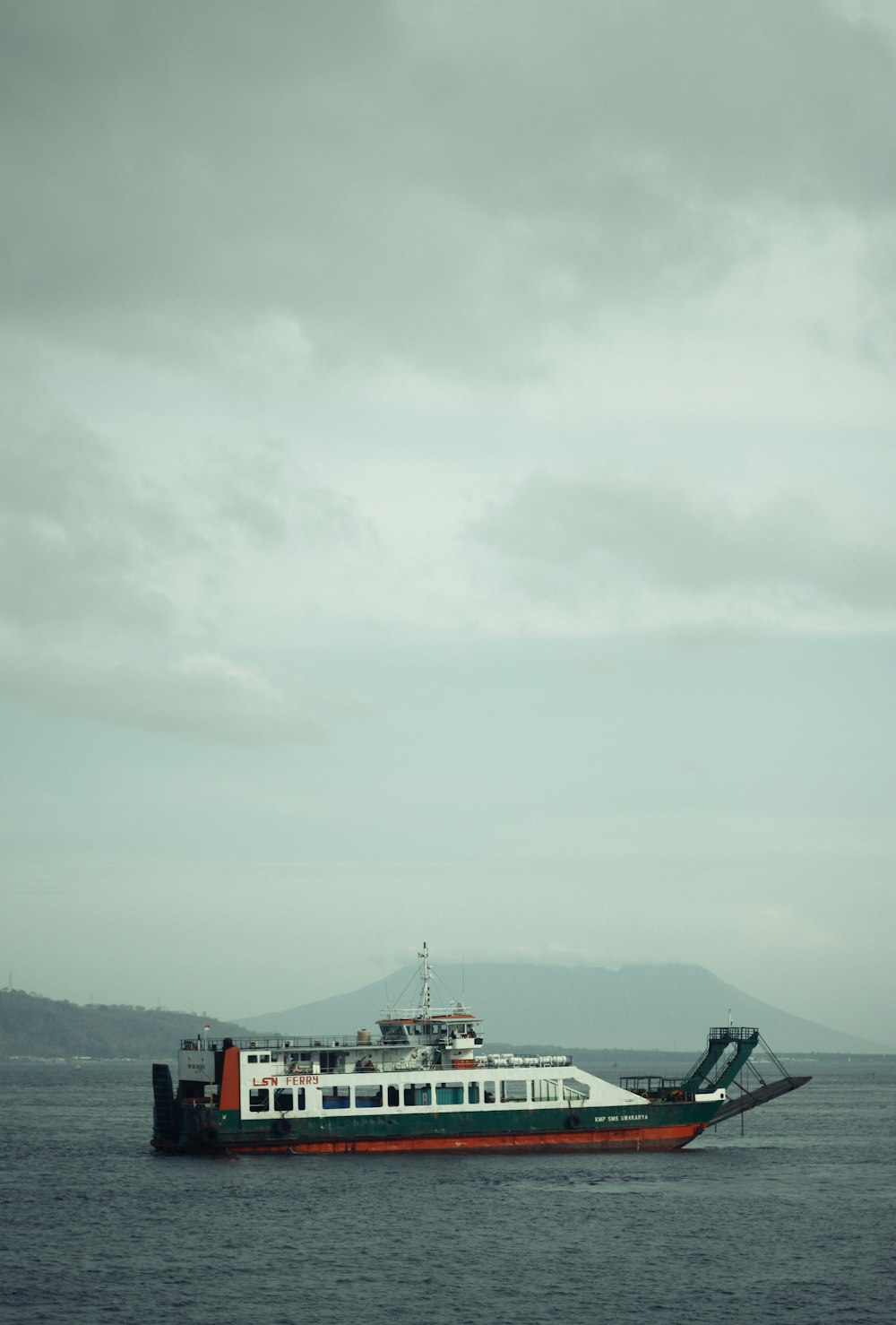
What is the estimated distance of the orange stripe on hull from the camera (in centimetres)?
7662

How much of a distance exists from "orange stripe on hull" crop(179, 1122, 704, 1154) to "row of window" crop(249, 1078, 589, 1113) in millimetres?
1720

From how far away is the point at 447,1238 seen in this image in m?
58.7

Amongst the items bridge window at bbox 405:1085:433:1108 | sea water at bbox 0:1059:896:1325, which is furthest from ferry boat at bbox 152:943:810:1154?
sea water at bbox 0:1059:896:1325

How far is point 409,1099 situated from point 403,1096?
381mm

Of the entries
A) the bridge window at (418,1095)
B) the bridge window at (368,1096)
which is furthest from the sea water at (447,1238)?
the bridge window at (368,1096)

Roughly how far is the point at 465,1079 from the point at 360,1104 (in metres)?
5.81

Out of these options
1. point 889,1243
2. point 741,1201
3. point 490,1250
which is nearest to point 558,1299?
point 490,1250

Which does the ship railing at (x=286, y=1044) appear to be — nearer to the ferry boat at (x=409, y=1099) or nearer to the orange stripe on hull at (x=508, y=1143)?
the ferry boat at (x=409, y=1099)

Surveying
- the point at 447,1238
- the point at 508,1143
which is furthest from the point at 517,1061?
the point at 447,1238

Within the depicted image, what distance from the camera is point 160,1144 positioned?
267 feet

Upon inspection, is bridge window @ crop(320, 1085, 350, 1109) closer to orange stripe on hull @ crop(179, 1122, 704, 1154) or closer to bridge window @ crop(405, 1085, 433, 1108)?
orange stripe on hull @ crop(179, 1122, 704, 1154)

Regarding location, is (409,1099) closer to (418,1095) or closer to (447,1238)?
(418,1095)

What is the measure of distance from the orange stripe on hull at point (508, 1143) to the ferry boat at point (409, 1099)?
0.22 feet

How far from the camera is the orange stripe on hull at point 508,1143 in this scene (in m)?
76.6
